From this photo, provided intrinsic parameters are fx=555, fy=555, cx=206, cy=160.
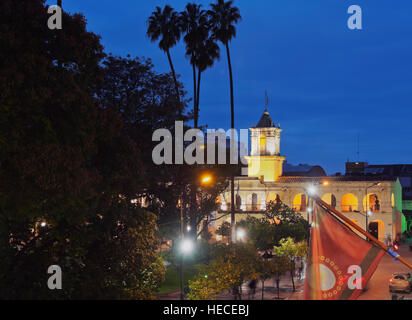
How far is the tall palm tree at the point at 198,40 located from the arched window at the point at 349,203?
36963 millimetres

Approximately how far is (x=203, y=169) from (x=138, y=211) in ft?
53.4

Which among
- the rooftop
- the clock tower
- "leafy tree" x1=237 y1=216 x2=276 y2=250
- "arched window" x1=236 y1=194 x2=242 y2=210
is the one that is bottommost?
"leafy tree" x1=237 y1=216 x2=276 y2=250

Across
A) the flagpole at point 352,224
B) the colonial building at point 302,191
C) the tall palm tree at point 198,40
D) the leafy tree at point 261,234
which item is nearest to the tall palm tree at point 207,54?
the tall palm tree at point 198,40

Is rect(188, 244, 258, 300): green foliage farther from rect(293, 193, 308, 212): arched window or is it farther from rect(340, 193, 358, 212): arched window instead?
rect(293, 193, 308, 212): arched window

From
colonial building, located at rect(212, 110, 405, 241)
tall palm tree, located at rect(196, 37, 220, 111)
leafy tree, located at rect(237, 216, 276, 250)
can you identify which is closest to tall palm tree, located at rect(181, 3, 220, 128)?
tall palm tree, located at rect(196, 37, 220, 111)

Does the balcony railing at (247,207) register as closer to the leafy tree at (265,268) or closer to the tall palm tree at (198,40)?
the tall palm tree at (198,40)

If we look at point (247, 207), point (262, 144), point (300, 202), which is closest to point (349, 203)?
point (300, 202)

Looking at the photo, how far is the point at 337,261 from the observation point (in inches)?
422

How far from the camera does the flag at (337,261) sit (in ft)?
34.1

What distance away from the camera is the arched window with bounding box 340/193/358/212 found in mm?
73588
